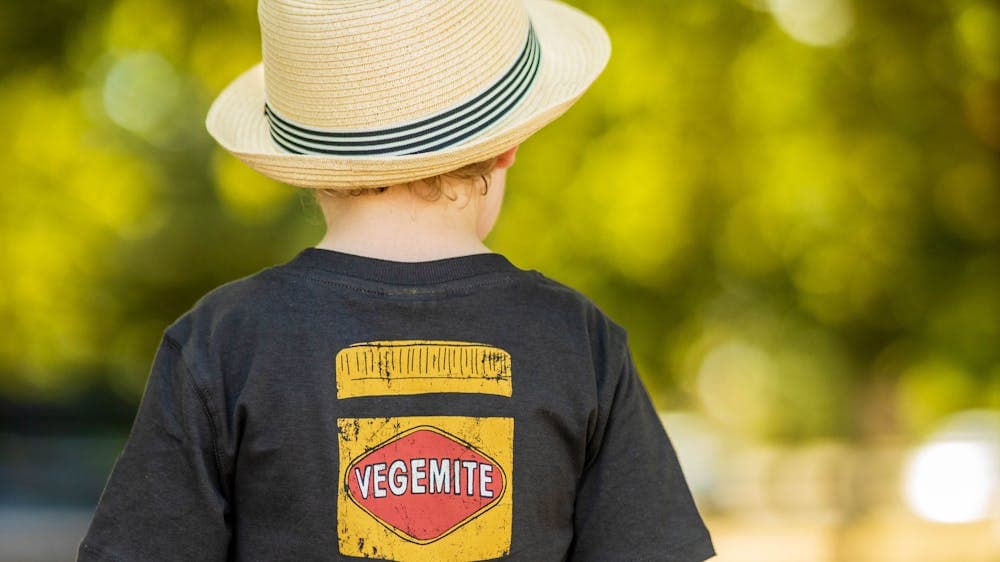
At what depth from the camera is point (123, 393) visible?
8508 millimetres

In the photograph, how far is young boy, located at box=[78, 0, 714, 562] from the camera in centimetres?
142

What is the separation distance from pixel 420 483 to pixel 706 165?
4.41 m

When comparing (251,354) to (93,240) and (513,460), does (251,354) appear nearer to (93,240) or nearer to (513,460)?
(513,460)

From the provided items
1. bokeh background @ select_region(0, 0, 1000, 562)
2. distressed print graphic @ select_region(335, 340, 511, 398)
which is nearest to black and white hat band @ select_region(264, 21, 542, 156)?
distressed print graphic @ select_region(335, 340, 511, 398)

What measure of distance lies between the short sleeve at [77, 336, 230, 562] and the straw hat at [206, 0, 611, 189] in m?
0.35

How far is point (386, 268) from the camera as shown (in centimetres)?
148

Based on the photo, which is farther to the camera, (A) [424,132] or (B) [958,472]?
(B) [958,472]

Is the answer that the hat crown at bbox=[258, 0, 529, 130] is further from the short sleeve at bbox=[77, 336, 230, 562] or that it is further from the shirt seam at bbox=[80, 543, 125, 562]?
the shirt seam at bbox=[80, 543, 125, 562]

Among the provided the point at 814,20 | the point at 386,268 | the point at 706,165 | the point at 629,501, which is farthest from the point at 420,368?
the point at 814,20

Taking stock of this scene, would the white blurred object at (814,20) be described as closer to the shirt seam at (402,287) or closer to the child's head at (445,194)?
the child's head at (445,194)

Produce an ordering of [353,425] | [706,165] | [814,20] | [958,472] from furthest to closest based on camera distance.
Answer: [958,472] → [706,165] → [814,20] → [353,425]

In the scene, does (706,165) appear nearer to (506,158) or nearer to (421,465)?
(506,158)

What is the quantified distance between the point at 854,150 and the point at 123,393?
5.68 meters

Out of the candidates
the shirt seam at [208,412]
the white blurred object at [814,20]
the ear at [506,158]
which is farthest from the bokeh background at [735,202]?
the shirt seam at [208,412]
